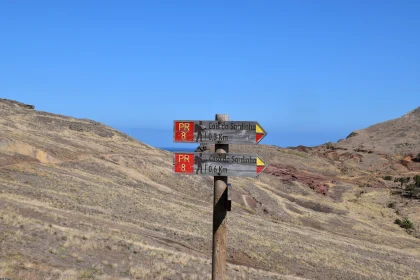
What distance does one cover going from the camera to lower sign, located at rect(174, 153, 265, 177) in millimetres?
8953

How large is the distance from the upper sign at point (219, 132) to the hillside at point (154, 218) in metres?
5.64

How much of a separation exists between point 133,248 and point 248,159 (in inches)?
399

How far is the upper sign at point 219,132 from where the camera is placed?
29.5 feet

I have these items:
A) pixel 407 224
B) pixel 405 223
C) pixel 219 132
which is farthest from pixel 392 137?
pixel 219 132

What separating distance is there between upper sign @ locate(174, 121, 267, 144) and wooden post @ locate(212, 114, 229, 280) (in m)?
0.22

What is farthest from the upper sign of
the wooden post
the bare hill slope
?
the bare hill slope

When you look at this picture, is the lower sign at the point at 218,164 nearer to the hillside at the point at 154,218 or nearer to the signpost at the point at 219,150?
the signpost at the point at 219,150

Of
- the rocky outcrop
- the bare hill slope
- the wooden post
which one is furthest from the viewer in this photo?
the bare hill slope

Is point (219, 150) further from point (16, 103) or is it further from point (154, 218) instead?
point (16, 103)

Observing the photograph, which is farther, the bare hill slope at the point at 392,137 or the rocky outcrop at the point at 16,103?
the bare hill slope at the point at 392,137

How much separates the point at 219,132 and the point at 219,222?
1.87 meters

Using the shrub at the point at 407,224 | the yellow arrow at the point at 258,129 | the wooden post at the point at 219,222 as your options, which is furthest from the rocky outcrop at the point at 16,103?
the yellow arrow at the point at 258,129

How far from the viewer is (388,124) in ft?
413

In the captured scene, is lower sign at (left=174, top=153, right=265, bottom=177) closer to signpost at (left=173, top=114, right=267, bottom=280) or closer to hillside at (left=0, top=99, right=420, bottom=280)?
signpost at (left=173, top=114, right=267, bottom=280)
